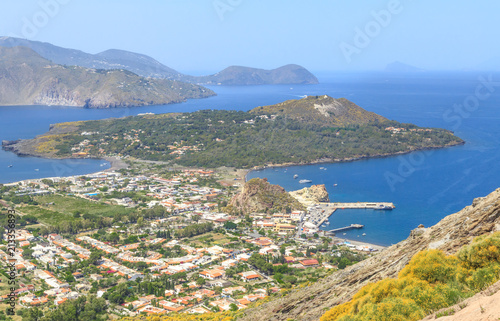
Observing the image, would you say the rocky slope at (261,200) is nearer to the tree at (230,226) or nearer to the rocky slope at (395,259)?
the tree at (230,226)

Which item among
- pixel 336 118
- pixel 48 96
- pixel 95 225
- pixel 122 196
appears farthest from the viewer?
pixel 48 96

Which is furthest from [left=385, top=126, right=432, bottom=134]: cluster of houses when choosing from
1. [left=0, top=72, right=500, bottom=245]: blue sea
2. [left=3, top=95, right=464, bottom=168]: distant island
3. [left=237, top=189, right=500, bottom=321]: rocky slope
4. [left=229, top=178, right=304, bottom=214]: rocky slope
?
[left=237, top=189, right=500, bottom=321]: rocky slope

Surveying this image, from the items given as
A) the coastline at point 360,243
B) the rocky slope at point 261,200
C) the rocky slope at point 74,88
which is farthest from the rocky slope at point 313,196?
the rocky slope at point 74,88

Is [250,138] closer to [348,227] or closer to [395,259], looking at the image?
[348,227]

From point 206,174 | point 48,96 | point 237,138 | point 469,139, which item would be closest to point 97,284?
point 206,174

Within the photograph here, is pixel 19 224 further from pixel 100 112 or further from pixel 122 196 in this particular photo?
pixel 100 112

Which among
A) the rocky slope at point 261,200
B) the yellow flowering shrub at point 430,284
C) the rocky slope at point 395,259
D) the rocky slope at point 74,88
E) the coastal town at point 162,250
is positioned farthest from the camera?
the rocky slope at point 74,88
